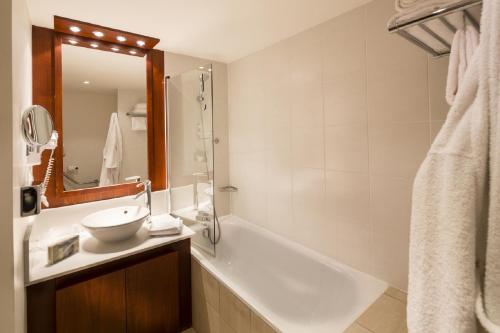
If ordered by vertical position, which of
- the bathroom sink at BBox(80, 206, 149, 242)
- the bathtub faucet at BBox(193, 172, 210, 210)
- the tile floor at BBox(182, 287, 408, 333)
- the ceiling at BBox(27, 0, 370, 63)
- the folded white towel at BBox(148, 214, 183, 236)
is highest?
the ceiling at BBox(27, 0, 370, 63)

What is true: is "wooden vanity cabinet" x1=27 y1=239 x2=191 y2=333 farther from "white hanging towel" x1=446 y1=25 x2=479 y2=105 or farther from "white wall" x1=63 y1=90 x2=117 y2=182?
"white hanging towel" x1=446 y1=25 x2=479 y2=105

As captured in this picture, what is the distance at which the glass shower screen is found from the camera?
1880mm

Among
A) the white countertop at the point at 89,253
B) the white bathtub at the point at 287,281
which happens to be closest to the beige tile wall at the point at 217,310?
the white bathtub at the point at 287,281

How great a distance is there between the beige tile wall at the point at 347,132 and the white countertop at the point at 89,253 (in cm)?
96

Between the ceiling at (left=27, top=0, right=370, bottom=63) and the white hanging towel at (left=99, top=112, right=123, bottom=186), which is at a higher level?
the ceiling at (left=27, top=0, right=370, bottom=63)

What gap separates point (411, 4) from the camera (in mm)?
748

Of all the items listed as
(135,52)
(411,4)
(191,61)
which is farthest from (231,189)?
(411,4)

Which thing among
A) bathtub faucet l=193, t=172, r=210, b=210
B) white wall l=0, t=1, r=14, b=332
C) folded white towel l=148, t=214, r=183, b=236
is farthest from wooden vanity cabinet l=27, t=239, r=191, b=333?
white wall l=0, t=1, r=14, b=332

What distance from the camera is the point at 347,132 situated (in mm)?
1570

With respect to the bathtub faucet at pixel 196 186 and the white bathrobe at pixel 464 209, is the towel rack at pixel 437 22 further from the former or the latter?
the bathtub faucet at pixel 196 186

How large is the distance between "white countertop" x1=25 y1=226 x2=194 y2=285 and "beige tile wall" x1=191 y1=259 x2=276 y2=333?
351 millimetres

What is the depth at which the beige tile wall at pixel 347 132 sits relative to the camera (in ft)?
4.31

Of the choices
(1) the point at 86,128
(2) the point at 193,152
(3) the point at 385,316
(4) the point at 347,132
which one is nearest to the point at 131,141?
(1) the point at 86,128

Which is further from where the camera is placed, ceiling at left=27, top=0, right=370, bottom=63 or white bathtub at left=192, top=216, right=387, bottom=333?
ceiling at left=27, top=0, right=370, bottom=63
